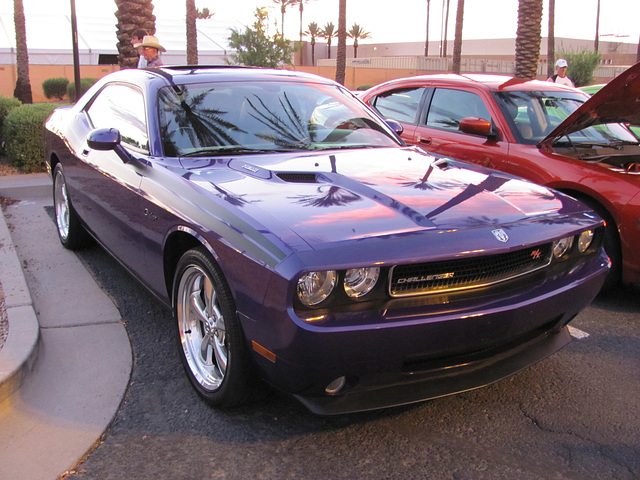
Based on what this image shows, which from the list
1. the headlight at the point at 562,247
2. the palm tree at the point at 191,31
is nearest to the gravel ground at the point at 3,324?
the headlight at the point at 562,247

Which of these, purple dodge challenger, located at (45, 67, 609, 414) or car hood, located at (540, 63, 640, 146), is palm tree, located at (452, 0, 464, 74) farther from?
purple dodge challenger, located at (45, 67, 609, 414)

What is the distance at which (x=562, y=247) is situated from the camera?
3.12 meters

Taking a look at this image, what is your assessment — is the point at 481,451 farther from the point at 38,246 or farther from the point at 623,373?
the point at 38,246

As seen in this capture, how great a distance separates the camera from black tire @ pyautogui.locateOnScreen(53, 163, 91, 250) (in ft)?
17.8

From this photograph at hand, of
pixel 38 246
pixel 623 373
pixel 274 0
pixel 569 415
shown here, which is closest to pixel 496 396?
pixel 569 415

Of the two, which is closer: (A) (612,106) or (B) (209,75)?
(B) (209,75)

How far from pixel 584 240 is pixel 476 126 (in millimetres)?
2528

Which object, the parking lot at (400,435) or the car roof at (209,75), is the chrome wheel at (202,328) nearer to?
the parking lot at (400,435)

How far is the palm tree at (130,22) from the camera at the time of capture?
1157 centimetres

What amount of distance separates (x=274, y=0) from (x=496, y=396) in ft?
243

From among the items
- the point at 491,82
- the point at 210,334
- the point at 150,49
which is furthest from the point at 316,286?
the point at 150,49

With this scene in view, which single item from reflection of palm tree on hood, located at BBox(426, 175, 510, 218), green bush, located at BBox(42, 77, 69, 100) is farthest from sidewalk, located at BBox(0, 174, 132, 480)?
green bush, located at BBox(42, 77, 69, 100)

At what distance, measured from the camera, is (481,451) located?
9.03 feet

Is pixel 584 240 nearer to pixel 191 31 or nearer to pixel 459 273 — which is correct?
pixel 459 273
